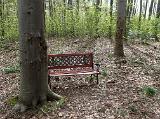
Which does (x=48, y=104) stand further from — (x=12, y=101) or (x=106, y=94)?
(x=106, y=94)

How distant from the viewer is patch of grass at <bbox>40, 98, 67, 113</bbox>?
259 inches

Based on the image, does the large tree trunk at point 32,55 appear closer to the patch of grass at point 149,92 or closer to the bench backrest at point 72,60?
the bench backrest at point 72,60

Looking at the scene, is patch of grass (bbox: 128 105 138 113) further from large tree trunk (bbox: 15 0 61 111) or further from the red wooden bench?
the red wooden bench

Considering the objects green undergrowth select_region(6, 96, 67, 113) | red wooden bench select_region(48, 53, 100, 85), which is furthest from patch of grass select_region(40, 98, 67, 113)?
red wooden bench select_region(48, 53, 100, 85)

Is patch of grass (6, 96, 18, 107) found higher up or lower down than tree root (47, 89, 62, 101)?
lower down

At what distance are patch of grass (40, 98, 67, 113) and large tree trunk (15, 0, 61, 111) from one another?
14 centimetres

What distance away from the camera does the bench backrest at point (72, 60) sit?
851 cm

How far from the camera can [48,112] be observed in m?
6.46

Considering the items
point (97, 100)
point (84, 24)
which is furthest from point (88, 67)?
point (84, 24)

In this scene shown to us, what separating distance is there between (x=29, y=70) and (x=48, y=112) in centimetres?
105

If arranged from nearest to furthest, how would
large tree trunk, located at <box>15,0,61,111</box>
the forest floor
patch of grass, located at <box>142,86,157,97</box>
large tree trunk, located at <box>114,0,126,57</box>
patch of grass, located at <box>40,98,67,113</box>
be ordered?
1. large tree trunk, located at <box>15,0,61,111</box>
2. the forest floor
3. patch of grass, located at <box>40,98,67,113</box>
4. patch of grass, located at <box>142,86,157,97</box>
5. large tree trunk, located at <box>114,0,126,57</box>

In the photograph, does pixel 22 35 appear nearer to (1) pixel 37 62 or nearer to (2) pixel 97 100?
(1) pixel 37 62

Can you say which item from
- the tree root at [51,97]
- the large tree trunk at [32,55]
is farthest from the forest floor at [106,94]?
the large tree trunk at [32,55]

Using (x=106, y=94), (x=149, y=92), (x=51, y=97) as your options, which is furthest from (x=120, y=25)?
(x=51, y=97)
